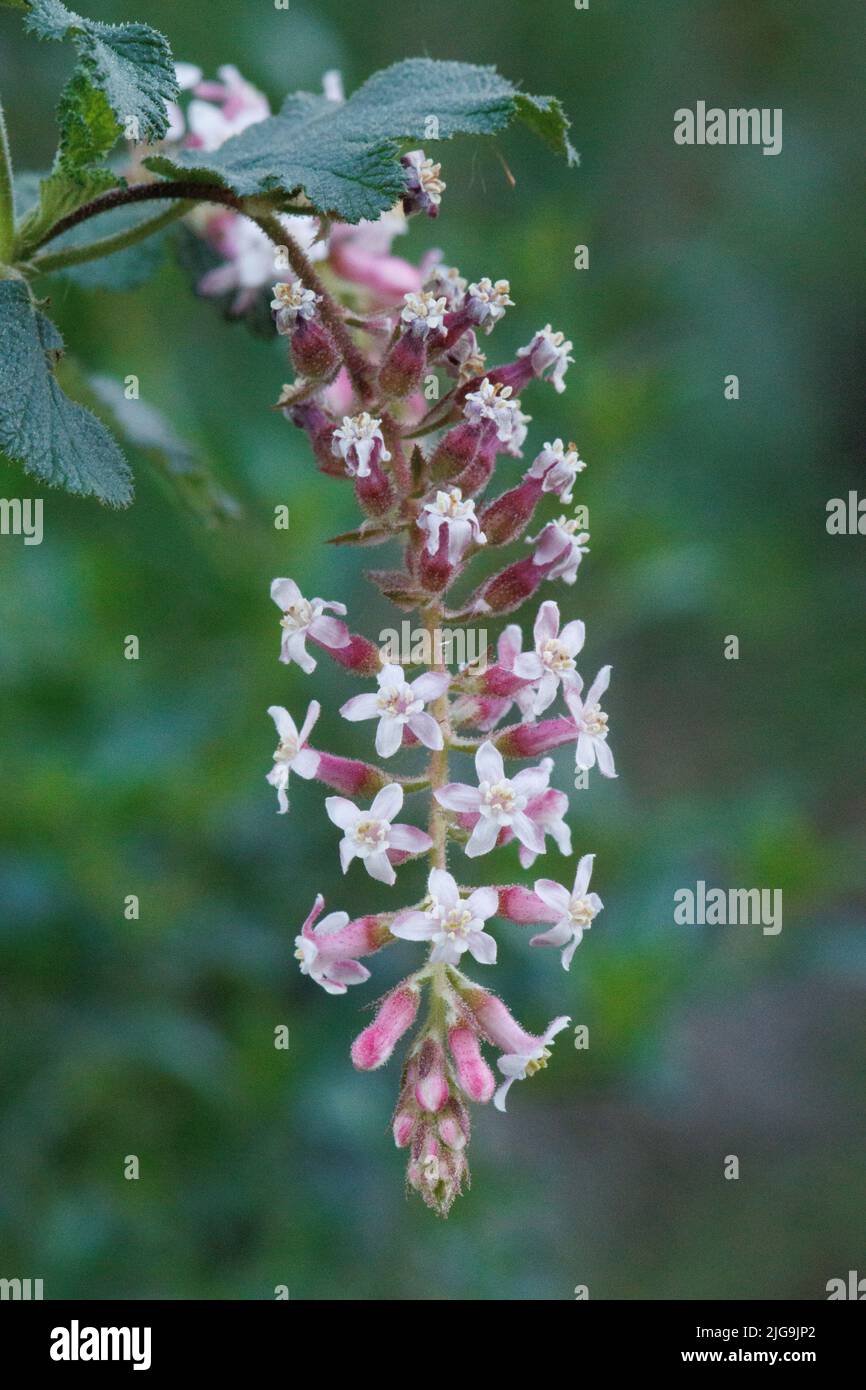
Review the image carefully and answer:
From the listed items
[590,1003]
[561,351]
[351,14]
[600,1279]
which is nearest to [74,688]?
[590,1003]

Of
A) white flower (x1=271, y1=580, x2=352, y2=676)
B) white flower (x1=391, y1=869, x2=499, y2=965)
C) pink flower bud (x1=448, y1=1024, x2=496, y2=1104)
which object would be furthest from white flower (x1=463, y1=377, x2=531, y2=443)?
pink flower bud (x1=448, y1=1024, x2=496, y2=1104)

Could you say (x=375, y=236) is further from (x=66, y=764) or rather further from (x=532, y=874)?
(x=532, y=874)

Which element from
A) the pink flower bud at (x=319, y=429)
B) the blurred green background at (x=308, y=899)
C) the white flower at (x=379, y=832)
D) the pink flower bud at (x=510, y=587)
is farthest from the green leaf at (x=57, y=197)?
the blurred green background at (x=308, y=899)

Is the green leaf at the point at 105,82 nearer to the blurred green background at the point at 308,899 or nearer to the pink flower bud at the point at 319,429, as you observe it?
the pink flower bud at the point at 319,429

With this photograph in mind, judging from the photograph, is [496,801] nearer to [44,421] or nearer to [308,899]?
[44,421]

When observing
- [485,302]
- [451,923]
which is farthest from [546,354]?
[451,923]
